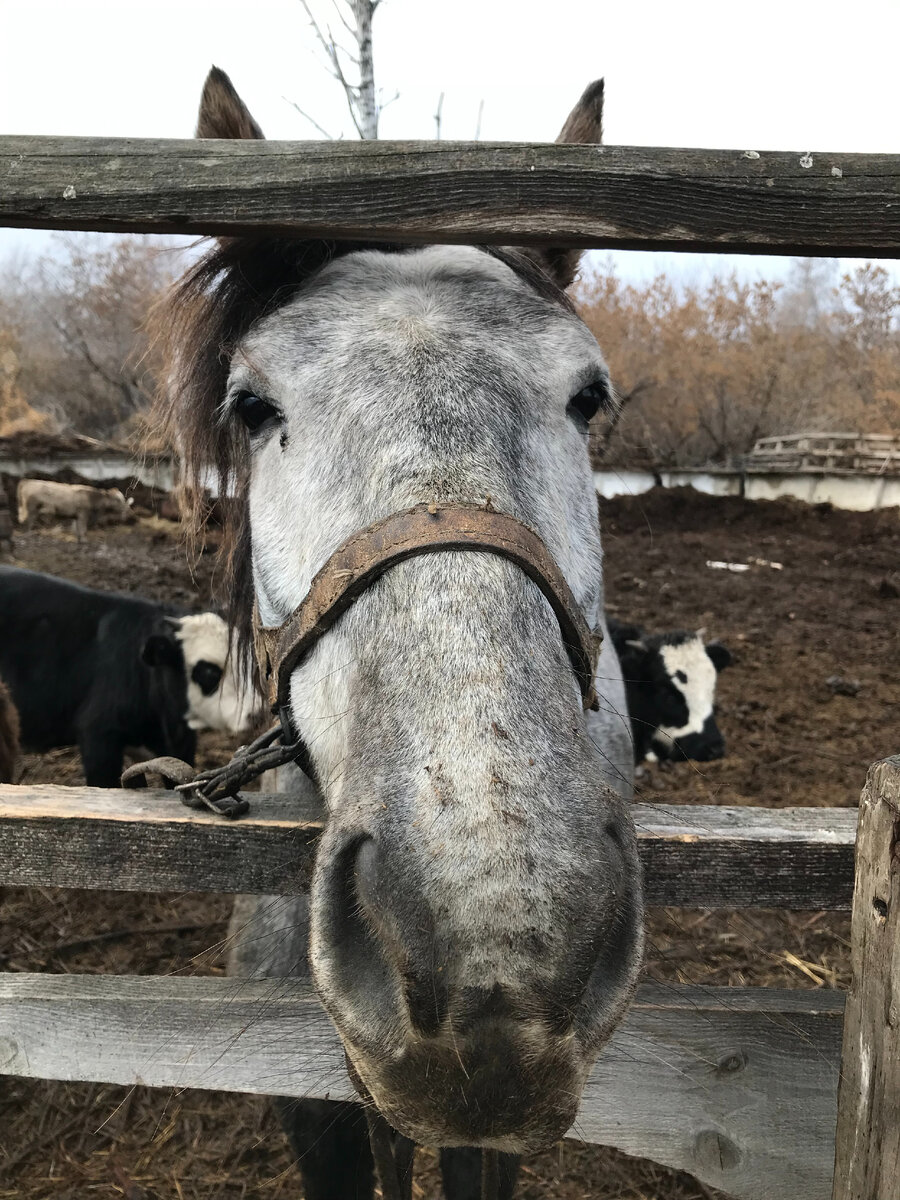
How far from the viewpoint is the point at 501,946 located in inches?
37.9

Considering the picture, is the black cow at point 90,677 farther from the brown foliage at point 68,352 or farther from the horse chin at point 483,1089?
the brown foliage at point 68,352

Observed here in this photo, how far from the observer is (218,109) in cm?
203

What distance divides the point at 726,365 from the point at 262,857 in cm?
2582

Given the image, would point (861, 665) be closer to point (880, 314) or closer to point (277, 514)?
point (277, 514)

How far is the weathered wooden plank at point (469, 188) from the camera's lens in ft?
4.63

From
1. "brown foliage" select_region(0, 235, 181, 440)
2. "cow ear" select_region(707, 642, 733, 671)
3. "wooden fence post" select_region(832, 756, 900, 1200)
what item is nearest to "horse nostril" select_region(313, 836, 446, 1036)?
"wooden fence post" select_region(832, 756, 900, 1200)

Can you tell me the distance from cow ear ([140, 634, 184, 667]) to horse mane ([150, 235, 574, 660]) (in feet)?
11.2

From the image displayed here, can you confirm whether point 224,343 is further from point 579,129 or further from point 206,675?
point 206,675

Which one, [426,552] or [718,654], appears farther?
[718,654]

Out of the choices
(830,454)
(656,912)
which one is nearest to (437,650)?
(656,912)

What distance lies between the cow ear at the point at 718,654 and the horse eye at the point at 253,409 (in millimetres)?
5556

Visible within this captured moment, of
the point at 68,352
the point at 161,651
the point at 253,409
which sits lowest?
the point at 161,651

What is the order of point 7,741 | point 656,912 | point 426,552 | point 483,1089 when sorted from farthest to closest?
1. point 656,912
2. point 7,741
3. point 426,552
4. point 483,1089

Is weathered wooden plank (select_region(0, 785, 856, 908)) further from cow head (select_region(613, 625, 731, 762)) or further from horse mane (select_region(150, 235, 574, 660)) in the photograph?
cow head (select_region(613, 625, 731, 762))
